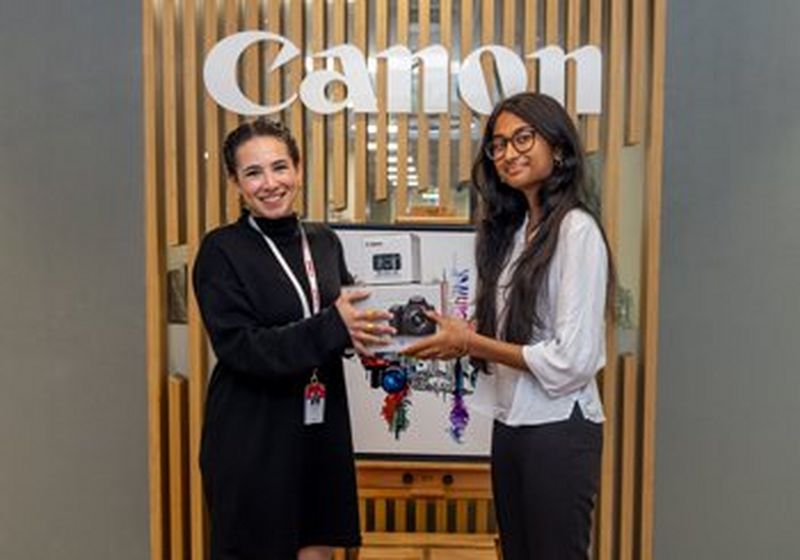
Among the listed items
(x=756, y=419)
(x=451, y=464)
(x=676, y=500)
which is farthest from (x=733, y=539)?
(x=451, y=464)

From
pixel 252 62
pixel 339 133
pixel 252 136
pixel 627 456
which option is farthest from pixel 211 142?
pixel 627 456

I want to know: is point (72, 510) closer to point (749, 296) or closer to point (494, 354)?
point (494, 354)

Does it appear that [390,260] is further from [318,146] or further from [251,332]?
[318,146]

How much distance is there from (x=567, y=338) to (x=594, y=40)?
4.22 feet

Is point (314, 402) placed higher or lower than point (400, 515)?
higher

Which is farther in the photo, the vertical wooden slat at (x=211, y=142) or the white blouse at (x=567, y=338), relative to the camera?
the vertical wooden slat at (x=211, y=142)

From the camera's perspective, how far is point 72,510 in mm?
3123

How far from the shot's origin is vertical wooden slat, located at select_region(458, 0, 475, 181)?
2.64 metres

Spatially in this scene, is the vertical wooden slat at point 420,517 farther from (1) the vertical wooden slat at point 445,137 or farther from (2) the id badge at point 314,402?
(2) the id badge at point 314,402

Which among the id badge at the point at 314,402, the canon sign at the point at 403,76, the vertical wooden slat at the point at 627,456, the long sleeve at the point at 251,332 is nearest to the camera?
the long sleeve at the point at 251,332

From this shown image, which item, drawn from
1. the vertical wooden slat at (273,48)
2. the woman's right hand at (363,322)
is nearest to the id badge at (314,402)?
the woman's right hand at (363,322)

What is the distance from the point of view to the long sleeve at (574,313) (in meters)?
1.75

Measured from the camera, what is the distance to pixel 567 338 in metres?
1.75

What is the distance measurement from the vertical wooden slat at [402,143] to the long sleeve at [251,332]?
3.15 ft
